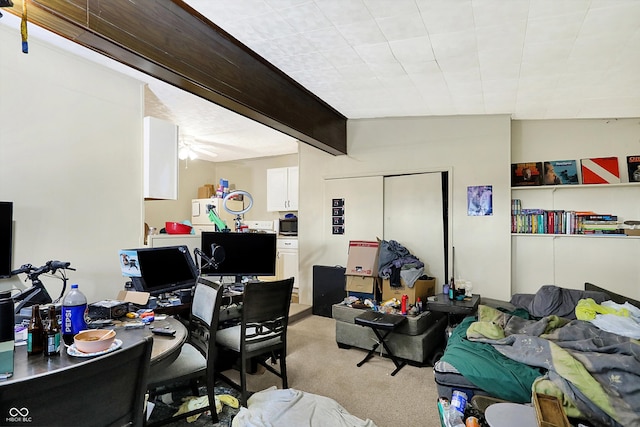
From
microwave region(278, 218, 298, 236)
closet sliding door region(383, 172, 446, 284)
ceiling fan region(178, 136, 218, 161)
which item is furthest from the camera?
microwave region(278, 218, 298, 236)

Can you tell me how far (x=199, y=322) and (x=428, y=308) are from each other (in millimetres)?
2314

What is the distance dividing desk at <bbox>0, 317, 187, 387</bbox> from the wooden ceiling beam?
5.02ft

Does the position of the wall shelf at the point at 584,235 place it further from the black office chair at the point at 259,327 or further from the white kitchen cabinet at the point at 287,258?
the white kitchen cabinet at the point at 287,258

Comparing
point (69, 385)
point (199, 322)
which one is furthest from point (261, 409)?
point (69, 385)

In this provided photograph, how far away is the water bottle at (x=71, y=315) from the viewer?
1621 mm

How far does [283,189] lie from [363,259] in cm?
246

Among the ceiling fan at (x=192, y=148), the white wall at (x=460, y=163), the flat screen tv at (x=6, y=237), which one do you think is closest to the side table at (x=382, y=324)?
the white wall at (x=460, y=163)

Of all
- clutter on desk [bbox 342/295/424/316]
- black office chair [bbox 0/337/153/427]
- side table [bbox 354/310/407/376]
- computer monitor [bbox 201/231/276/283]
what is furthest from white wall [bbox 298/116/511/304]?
black office chair [bbox 0/337/153/427]

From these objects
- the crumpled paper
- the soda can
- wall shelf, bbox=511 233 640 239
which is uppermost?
wall shelf, bbox=511 233 640 239

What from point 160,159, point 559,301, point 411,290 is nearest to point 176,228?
point 160,159

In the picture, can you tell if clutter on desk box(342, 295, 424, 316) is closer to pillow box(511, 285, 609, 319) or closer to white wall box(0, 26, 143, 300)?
pillow box(511, 285, 609, 319)

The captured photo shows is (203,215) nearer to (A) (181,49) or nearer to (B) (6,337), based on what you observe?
(A) (181,49)

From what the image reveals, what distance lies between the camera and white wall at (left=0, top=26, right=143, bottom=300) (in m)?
2.56

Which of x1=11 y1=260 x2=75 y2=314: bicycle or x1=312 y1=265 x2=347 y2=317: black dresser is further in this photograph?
x1=312 y1=265 x2=347 y2=317: black dresser
